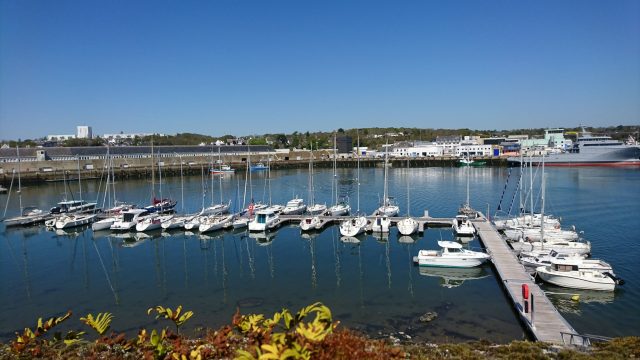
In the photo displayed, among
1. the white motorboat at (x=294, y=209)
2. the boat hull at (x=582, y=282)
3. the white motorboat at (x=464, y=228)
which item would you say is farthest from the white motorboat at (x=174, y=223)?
the boat hull at (x=582, y=282)

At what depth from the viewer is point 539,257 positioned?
20.3 m

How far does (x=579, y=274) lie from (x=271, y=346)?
17.1 meters

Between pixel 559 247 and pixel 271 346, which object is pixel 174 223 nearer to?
pixel 559 247

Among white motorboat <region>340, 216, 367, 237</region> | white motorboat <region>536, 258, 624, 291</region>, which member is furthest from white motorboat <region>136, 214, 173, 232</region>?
white motorboat <region>536, 258, 624, 291</region>

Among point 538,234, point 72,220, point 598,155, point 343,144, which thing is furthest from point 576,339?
point 343,144

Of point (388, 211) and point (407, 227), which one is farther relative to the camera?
point (388, 211)

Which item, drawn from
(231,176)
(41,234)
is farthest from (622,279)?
(231,176)

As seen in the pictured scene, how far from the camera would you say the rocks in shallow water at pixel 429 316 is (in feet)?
51.3

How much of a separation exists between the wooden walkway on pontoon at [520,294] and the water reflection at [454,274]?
81 cm

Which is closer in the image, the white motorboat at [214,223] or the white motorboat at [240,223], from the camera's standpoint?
the white motorboat at [214,223]

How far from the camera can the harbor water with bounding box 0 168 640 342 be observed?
A: 15.8 m

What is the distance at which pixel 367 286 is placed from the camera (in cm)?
1961

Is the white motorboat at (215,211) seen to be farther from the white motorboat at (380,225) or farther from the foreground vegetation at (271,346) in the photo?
the foreground vegetation at (271,346)

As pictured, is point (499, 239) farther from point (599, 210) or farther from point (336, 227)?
point (599, 210)
